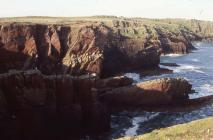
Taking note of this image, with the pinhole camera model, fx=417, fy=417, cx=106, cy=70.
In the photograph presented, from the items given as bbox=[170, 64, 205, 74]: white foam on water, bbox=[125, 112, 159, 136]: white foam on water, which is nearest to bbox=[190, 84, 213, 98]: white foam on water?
bbox=[125, 112, 159, 136]: white foam on water

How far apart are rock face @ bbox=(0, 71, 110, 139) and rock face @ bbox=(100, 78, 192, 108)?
6.70 m

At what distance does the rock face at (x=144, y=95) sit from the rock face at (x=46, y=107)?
670 cm

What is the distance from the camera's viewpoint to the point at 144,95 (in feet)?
156

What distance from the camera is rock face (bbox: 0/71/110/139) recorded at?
3619 centimetres

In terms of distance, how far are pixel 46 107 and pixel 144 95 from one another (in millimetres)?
13605

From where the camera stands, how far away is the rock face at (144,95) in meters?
47.4

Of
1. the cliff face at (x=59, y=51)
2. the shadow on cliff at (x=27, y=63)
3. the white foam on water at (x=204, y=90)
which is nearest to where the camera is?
the white foam on water at (x=204, y=90)

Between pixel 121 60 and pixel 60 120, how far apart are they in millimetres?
38622

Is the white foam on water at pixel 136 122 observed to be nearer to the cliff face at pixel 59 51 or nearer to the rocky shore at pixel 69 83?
the rocky shore at pixel 69 83

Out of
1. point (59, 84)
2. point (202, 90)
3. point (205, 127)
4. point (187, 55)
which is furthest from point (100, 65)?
point (187, 55)

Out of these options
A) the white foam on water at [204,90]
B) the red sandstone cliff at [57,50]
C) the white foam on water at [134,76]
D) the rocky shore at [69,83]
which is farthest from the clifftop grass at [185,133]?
the white foam on water at [134,76]

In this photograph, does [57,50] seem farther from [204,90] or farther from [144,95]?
[204,90]

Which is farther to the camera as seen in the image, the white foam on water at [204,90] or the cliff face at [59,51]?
the cliff face at [59,51]

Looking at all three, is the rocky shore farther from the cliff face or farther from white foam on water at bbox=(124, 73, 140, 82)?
white foam on water at bbox=(124, 73, 140, 82)
